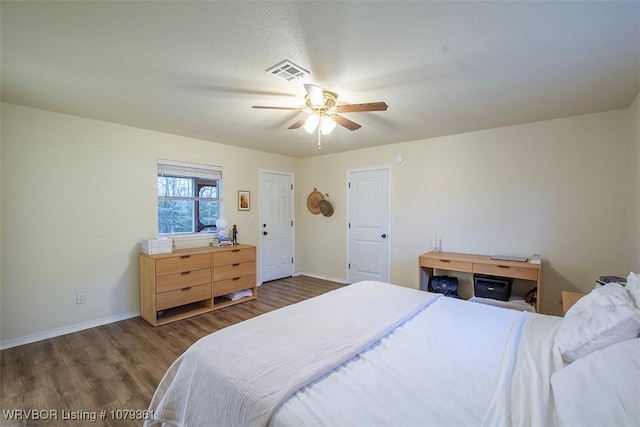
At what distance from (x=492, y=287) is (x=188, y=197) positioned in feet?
13.7

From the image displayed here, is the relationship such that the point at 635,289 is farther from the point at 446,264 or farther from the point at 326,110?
the point at 326,110

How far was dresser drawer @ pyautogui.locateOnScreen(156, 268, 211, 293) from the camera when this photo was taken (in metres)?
3.23

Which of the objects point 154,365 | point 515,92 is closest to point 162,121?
point 154,365

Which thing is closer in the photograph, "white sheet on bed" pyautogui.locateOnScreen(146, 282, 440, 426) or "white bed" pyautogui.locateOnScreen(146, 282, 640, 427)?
"white bed" pyautogui.locateOnScreen(146, 282, 640, 427)

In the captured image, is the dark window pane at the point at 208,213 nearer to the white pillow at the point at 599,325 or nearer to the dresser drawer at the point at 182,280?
the dresser drawer at the point at 182,280

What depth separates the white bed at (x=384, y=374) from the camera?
95 centimetres

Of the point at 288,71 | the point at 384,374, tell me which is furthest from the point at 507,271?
the point at 288,71

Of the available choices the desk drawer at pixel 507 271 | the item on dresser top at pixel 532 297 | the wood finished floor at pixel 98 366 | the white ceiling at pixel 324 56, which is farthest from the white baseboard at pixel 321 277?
the white ceiling at pixel 324 56

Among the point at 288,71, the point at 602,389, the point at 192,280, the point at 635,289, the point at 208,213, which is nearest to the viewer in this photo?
the point at 602,389

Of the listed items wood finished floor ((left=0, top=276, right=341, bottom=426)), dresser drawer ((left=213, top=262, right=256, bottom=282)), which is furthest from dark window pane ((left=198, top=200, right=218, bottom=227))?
wood finished floor ((left=0, top=276, right=341, bottom=426))

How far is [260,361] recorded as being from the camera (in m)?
1.28

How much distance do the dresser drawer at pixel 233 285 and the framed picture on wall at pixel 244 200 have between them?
1189 mm

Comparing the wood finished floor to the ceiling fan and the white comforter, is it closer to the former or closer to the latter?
the white comforter

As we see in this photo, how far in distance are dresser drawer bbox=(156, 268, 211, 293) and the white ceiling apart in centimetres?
185
